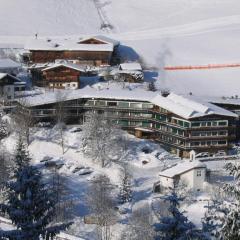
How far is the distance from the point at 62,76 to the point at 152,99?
654 centimetres

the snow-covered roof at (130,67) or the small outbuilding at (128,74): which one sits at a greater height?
the snow-covered roof at (130,67)

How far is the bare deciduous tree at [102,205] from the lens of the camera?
919 inches

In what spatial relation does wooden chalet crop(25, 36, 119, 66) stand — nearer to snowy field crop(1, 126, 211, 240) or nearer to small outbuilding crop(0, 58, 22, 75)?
small outbuilding crop(0, 58, 22, 75)

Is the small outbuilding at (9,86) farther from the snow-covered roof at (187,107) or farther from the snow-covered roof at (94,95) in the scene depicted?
the snow-covered roof at (187,107)

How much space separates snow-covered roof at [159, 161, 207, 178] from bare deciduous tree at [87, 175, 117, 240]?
2.40 m

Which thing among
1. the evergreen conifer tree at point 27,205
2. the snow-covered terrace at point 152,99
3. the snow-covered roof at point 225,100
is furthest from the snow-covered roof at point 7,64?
the evergreen conifer tree at point 27,205

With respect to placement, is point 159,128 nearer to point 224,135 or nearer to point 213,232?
point 224,135

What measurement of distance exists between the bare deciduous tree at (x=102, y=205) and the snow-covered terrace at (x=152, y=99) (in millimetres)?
6341

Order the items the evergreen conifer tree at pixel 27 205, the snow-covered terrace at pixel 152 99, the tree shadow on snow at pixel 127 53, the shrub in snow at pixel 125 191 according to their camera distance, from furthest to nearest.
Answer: the tree shadow on snow at pixel 127 53 → the snow-covered terrace at pixel 152 99 → the shrub in snow at pixel 125 191 → the evergreen conifer tree at pixel 27 205

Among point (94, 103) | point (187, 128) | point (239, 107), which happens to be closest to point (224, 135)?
point (187, 128)

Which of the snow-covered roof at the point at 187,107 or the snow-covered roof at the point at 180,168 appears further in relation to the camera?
the snow-covered roof at the point at 187,107

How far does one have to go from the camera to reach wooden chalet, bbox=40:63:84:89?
37781mm

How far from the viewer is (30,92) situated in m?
36.9

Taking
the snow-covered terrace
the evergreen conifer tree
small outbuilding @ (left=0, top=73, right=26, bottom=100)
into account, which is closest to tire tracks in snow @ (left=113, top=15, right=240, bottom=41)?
small outbuilding @ (left=0, top=73, right=26, bottom=100)
